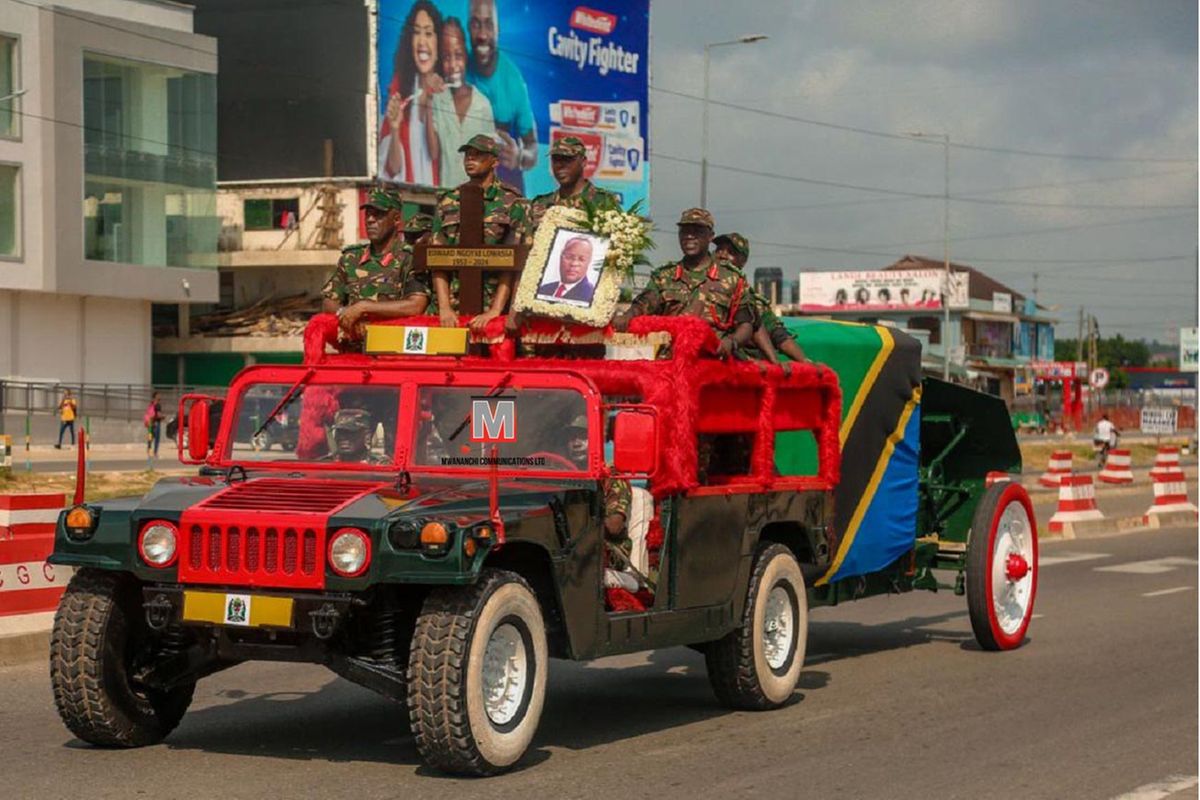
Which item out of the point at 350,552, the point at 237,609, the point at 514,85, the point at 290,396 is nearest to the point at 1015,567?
the point at 290,396

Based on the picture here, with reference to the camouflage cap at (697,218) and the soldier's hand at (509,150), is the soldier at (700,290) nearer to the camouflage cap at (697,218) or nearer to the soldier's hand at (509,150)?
the camouflage cap at (697,218)

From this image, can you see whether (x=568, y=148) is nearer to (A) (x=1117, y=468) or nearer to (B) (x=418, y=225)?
(B) (x=418, y=225)

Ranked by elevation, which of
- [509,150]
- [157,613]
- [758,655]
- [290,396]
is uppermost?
[509,150]

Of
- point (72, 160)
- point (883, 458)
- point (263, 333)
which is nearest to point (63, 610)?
point (883, 458)

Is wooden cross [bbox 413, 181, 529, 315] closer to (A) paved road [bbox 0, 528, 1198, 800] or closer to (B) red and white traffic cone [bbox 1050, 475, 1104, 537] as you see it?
(A) paved road [bbox 0, 528, 1198, 800]

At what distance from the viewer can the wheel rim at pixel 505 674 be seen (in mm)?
8758

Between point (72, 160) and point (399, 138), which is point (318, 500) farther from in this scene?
point (399, 138)

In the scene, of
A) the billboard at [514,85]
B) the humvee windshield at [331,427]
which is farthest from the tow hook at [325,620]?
the billboard at [514,85]

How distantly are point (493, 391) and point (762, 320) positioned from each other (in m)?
2.87

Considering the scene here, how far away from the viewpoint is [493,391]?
992cm

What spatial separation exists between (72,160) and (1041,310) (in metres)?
81.3

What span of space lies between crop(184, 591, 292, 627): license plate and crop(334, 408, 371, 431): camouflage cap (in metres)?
1.58

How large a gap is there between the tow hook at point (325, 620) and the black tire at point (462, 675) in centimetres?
37

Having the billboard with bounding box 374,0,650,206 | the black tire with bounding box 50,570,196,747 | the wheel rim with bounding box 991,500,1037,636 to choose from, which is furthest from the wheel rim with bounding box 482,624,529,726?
the billboard with bounding box 374,0,650,206
